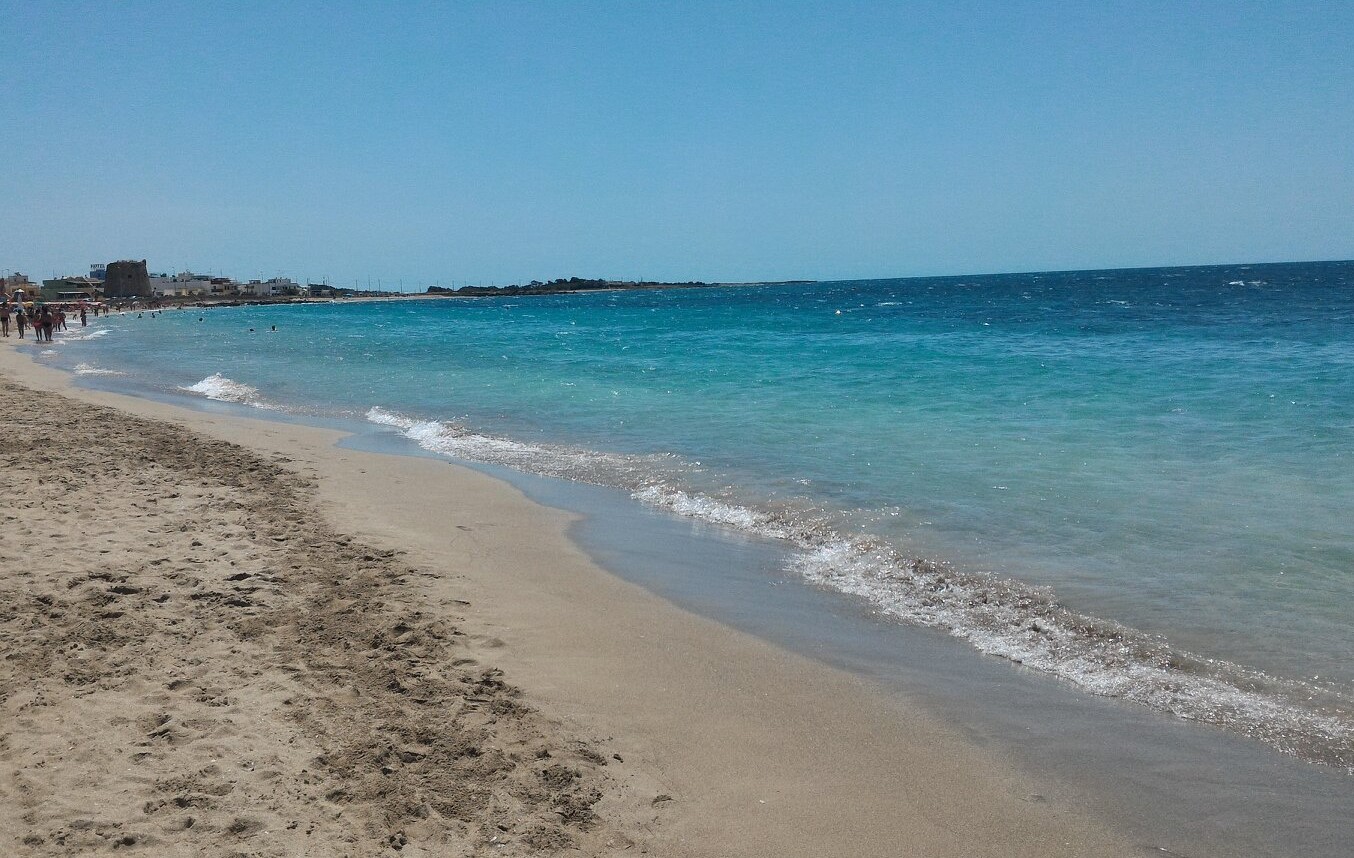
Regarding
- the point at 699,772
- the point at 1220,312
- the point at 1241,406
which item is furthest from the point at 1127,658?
the point at 1220,312

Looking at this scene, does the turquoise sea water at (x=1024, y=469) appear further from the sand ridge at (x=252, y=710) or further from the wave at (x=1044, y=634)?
the sand ridge at (x=252, y=710)

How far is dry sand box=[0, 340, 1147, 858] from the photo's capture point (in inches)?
121

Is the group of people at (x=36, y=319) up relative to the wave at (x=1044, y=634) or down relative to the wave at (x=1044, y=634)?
up

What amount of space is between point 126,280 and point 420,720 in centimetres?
12035

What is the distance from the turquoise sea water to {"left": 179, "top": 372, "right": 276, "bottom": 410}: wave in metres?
0.14

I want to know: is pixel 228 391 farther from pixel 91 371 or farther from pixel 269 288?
pixel 269 288

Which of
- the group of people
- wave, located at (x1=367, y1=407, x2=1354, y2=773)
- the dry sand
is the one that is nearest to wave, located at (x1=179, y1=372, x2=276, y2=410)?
the dry sand

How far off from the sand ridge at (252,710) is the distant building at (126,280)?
115 metres

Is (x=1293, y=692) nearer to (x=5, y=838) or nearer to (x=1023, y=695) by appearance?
(x=1023, y=695)

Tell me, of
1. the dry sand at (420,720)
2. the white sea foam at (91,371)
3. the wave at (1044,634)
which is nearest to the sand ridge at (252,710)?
the dry sand at (420,720)

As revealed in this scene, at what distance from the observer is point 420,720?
376cm

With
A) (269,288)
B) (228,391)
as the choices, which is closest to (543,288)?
(269,288)

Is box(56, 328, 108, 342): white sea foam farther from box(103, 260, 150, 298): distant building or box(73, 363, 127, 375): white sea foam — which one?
box(103, 260, 150, 298): distant building

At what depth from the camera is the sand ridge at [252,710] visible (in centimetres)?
300
